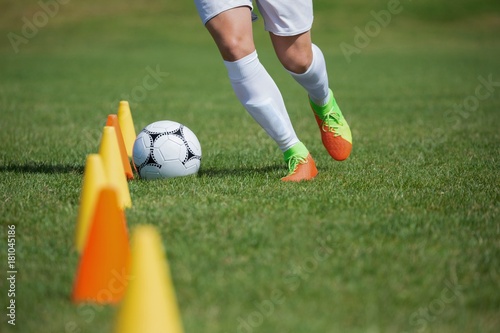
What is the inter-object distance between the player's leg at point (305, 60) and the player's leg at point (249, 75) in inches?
9.1

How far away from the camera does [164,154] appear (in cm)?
494

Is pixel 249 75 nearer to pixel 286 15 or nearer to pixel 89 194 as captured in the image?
pixel 286 15

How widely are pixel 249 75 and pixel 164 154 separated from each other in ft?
2.87

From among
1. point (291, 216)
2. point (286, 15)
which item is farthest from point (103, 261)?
point (286, 15)

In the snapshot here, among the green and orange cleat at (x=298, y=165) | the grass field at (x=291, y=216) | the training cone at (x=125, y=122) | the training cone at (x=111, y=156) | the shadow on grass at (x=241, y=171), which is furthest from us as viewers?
the training cone at (x=125, y=122)

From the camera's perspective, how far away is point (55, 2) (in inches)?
1640

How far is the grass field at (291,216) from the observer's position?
101 inches

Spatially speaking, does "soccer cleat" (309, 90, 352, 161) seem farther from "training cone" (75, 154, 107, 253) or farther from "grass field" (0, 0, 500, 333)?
"training cone" (75, 154, 107, 253)

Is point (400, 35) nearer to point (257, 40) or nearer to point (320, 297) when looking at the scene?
point (257, 40)

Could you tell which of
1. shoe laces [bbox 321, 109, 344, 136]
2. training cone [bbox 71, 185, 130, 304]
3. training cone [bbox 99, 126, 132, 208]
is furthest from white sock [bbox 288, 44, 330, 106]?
training cone [bbox 71, 185, 130, 304]

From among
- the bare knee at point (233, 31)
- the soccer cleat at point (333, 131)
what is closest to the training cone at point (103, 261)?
the bare knee at point (233, 31)

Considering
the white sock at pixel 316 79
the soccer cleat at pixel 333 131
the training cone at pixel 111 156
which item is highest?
the training cone at pixel 111 156

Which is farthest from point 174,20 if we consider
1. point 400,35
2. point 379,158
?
point 379,158

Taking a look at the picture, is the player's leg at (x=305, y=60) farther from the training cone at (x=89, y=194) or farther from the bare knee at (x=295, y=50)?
the training cone at (x=89, y=194)
